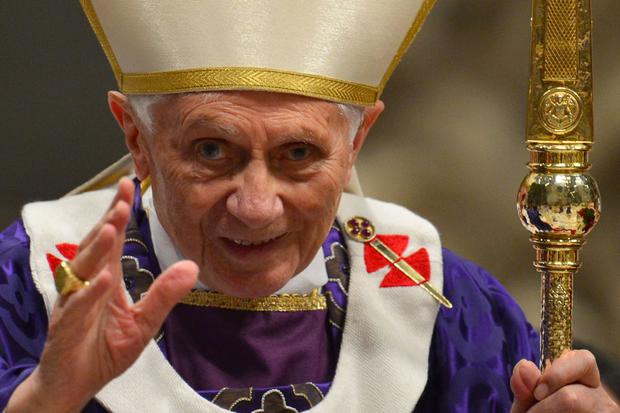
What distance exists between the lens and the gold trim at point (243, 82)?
2.38 metres

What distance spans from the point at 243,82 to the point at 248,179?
0.50 ft

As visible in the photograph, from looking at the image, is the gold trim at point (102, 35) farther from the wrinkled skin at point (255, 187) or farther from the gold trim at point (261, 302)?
the gold trim at point (261, 302)

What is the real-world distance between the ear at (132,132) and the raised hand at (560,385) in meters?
0.71

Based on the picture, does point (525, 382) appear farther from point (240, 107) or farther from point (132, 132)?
point (132, 132)

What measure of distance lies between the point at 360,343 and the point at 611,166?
1338 millimetres

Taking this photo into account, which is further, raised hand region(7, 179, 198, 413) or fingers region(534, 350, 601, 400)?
fingers region(534, 350, 601, 400)

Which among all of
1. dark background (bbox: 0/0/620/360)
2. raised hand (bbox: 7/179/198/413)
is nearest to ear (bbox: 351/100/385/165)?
raised hand (bbox: 7/179/198/413)

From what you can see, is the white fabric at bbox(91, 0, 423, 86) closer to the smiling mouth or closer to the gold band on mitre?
the gold band on mitre

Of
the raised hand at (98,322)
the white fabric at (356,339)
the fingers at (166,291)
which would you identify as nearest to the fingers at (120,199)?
the raised hand at (98,322)

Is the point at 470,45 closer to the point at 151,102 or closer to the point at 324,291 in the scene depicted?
the point at 324,291

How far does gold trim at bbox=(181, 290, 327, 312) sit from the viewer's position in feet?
8.57

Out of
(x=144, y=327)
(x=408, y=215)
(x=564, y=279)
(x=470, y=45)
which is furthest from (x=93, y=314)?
(x=470, y=45)

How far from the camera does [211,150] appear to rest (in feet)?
7.86

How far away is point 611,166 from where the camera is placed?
12.3 ft
